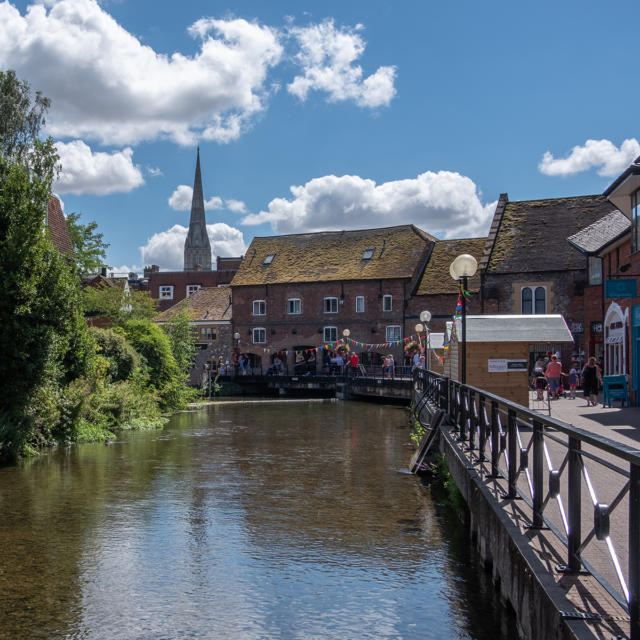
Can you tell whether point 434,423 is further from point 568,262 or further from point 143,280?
point 143,280

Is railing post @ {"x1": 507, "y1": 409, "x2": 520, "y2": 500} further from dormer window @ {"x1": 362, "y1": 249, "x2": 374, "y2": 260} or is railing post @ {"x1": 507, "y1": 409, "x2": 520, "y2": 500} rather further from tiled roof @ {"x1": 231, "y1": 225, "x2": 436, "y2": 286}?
dormer window @ {"x1": 362, "y1": 249, "x2": 374, "y2": 260}

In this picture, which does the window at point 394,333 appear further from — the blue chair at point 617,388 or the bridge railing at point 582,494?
the bridge railing at point 582,494

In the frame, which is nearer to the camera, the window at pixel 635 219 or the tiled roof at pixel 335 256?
the window at pixel 635 219

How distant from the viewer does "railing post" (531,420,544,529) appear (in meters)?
6.39

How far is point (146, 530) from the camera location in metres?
10.7

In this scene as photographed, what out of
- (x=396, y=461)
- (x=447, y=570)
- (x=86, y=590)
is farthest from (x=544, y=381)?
(x=86, y=590)

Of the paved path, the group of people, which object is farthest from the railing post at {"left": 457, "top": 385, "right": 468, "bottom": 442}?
the group of people

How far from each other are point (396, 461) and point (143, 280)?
80572 mm

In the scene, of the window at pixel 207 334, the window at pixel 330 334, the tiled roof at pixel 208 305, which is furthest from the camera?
the tiled roof at pixel 208 305

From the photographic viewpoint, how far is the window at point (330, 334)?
173ft

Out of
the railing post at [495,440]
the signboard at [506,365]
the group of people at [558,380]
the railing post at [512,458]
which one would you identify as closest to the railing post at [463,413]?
the signboard at [506,365]

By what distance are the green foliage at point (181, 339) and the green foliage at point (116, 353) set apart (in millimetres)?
8865

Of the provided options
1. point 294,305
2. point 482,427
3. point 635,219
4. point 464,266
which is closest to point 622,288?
point 635,219

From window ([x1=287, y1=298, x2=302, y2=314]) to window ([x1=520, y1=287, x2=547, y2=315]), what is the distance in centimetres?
1759
